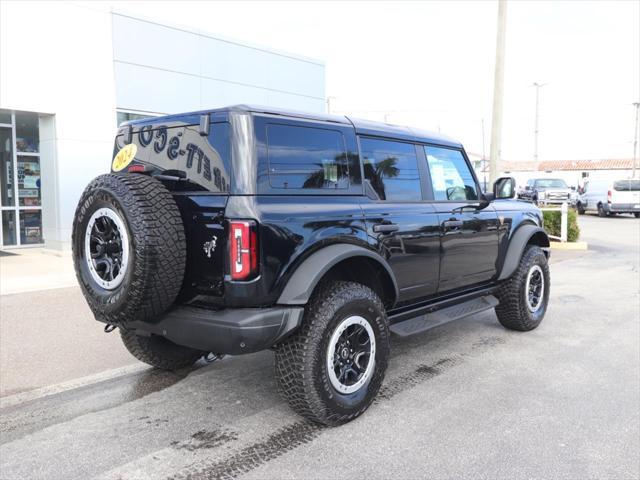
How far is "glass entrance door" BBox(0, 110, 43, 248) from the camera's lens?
39.4ft

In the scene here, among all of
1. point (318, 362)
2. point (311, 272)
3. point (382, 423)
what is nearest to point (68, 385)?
point (318, 362)

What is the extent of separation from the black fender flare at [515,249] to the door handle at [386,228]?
1.90m

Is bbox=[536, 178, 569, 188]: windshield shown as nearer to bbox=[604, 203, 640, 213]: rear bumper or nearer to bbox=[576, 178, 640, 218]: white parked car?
bbox=[576, 178, 640, 218]: white parked car

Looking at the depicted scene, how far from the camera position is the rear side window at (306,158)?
345 centimetres

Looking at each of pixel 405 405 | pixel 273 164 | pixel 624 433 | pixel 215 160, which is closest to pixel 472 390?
pixel 405 405

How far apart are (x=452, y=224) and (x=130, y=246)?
8.81ft

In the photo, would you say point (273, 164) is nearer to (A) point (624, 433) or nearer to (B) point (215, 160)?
(B) point (215, 160)

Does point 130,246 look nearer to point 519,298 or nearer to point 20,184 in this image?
point 519,298

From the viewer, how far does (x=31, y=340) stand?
5480 millimetres

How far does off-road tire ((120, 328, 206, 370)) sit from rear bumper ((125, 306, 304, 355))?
1.00 meters

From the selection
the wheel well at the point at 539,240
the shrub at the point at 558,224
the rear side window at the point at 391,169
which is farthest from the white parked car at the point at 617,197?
the rear side window at the point at 391,169

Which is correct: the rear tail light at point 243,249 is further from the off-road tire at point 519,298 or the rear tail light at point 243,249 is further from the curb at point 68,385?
the off-road tire at point 519,298

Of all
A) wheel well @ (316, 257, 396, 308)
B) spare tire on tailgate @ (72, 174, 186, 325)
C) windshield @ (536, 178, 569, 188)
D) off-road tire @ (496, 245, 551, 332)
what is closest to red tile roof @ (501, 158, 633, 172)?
windshield @ (536, 178, 569, 188)

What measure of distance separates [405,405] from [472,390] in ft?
2.02
